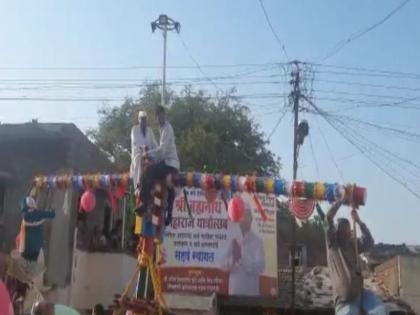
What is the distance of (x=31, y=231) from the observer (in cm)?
1159

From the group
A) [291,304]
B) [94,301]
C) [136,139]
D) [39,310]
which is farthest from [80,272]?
[39,310]

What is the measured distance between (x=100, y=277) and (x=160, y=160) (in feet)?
28.2

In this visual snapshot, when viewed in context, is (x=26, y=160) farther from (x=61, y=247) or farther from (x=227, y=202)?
(x=227, y=202)

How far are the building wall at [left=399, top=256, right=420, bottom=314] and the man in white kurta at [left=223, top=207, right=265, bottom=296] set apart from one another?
15.6 ft

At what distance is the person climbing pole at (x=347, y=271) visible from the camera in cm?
801

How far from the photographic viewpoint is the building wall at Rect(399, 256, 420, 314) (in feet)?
71.2

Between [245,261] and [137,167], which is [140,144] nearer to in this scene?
[137,167]

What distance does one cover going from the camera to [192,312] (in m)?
19.1

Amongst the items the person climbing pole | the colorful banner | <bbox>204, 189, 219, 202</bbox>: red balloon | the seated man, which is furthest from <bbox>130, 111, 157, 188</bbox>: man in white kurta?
the colorful banner

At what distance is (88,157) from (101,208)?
6.72 feet

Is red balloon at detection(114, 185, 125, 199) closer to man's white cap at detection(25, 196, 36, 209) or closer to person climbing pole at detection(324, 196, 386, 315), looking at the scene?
man's white cap at detection(25, 196, 36, 209)

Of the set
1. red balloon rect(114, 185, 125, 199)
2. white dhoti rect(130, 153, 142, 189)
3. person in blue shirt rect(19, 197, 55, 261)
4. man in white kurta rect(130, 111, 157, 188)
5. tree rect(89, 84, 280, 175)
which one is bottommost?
person in blue shirt rect(19, 197, 55, 261)

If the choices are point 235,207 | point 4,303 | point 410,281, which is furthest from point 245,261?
point 4,303

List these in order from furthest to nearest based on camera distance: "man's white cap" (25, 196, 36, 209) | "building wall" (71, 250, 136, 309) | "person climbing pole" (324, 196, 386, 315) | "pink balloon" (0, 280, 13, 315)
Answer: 1. "building wall" (71, 250, 136, 309)
2. "man's white cap" (25, 196, 36, 209)
3. "person climbing pole" (324, 196, 386, 315)
4. "pink balloon" (0, 280, 13, 315)
